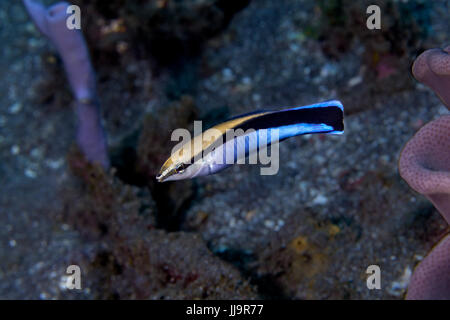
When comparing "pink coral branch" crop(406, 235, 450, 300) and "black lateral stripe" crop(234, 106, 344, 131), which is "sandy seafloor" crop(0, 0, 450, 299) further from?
"black lateral stripe" crop(234, 106, 344, 131)

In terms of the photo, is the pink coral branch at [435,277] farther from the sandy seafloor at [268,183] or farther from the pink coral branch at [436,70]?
the sandy seafloor at [268,183]

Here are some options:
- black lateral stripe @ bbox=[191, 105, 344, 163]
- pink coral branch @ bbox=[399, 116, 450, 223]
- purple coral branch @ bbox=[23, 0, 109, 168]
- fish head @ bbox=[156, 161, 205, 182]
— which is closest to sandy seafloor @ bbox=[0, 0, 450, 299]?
purple coral branch @ bbox=[23, 0, 109, 168]

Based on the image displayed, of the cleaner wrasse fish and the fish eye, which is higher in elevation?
the cleaner wrasse fish

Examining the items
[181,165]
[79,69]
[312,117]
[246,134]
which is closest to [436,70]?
[312,117]

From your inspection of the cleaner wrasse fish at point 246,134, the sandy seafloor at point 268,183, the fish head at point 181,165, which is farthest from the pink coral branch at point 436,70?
the fish head at point 181,165

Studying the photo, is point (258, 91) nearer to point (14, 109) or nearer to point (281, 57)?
point (281, 57)

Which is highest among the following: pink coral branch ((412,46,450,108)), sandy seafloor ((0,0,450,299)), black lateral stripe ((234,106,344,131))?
pink coral branch ((412,46,450,108))

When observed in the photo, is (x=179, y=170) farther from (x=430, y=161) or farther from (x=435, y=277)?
(x=435, y=277)

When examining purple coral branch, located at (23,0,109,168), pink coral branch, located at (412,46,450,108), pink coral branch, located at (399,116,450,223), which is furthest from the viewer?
purple coral branch, located at (23,0,109,168)
